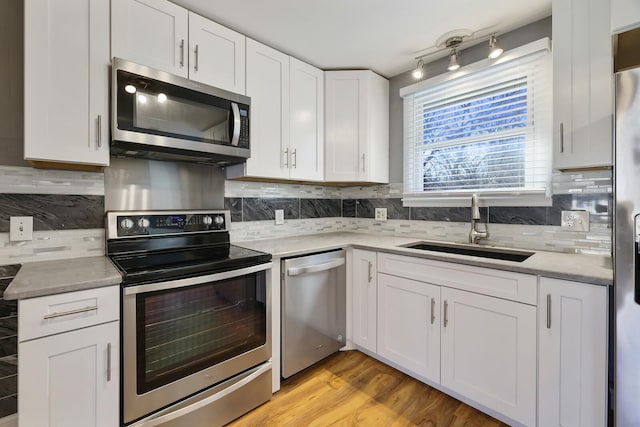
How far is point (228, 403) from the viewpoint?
1561mm

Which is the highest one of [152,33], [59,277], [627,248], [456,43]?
[456,43]

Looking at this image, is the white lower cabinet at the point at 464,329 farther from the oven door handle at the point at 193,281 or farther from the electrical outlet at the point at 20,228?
the electrical outlet at the point at 20,228

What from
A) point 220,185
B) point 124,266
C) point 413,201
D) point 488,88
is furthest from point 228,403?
point 488,88

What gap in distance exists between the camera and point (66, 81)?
1.35m

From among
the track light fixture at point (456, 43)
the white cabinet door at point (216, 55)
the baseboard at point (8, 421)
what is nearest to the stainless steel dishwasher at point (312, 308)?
the white cabinet door at point (216, 55)

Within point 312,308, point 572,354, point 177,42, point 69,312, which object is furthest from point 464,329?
point 177,42

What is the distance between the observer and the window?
1906 millimetres

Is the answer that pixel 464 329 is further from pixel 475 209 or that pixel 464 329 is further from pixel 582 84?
pixel 582 84

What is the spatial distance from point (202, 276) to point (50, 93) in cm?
106

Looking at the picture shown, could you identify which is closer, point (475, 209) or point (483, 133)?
point (475, 209)

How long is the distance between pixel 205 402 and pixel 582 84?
2.46m

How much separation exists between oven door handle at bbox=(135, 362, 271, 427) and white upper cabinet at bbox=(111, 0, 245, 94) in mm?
1741

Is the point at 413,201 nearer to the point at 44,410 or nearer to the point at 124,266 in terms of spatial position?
the point at 124,266

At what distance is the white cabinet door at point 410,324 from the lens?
1798 mm
